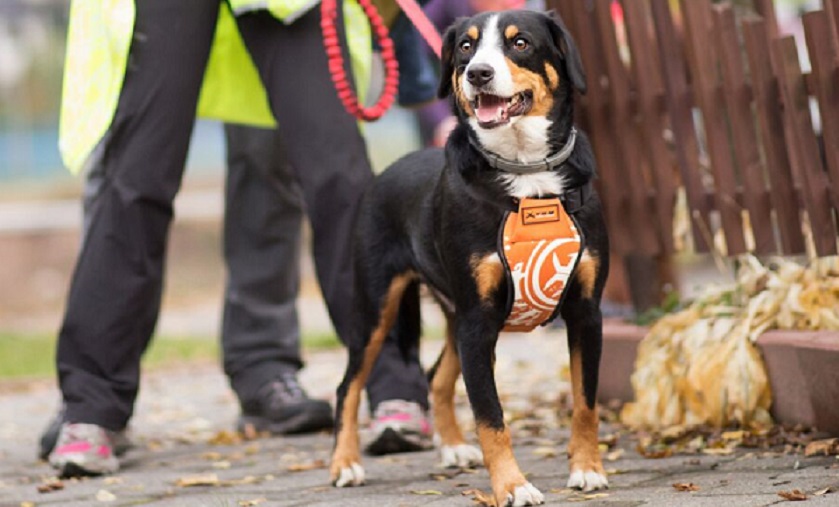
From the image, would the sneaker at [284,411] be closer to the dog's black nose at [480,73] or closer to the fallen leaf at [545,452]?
the fallen leaf at [545,452]

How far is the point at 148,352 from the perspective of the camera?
9.39 m

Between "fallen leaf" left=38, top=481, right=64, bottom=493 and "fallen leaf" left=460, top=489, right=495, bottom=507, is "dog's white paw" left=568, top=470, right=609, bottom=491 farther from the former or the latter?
"fallen leaf" left=38, top=481, right=64, bottom=493

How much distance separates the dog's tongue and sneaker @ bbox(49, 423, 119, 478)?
1.78 meters

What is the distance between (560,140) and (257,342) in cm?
218

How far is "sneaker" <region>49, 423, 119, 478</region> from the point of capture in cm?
446

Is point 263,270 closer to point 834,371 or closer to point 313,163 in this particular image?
point 313,163

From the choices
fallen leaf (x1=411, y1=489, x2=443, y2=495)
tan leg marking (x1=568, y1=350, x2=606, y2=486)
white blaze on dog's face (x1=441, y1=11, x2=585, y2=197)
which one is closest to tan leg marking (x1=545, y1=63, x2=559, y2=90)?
white blaze on dog's face (x1=441, y1=11, x2=585, y2=197)

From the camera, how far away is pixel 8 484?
4.48 meters

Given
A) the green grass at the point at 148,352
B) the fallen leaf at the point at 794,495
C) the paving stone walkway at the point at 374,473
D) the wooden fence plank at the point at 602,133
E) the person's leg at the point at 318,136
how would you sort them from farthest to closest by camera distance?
1. the green grass at the point at 148,352
2. the wooden fence plank at the point at 602,133
3. the person's leg at the point at 318,136
4. the paving stone walkway at the point at 374,473
5. the fallen leaf at the point at 794,495

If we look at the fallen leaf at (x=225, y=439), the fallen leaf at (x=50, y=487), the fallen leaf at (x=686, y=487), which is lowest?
the fallen leaf at (x=225, y=439)

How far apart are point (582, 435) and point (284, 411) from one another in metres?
1.85

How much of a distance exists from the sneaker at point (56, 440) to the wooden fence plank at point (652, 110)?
85.9 inches

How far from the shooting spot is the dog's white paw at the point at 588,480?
3.69m

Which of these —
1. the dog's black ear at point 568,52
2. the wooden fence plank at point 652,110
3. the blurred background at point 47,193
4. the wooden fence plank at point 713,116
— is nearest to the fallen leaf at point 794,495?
the dog's black ear at point 568,52
